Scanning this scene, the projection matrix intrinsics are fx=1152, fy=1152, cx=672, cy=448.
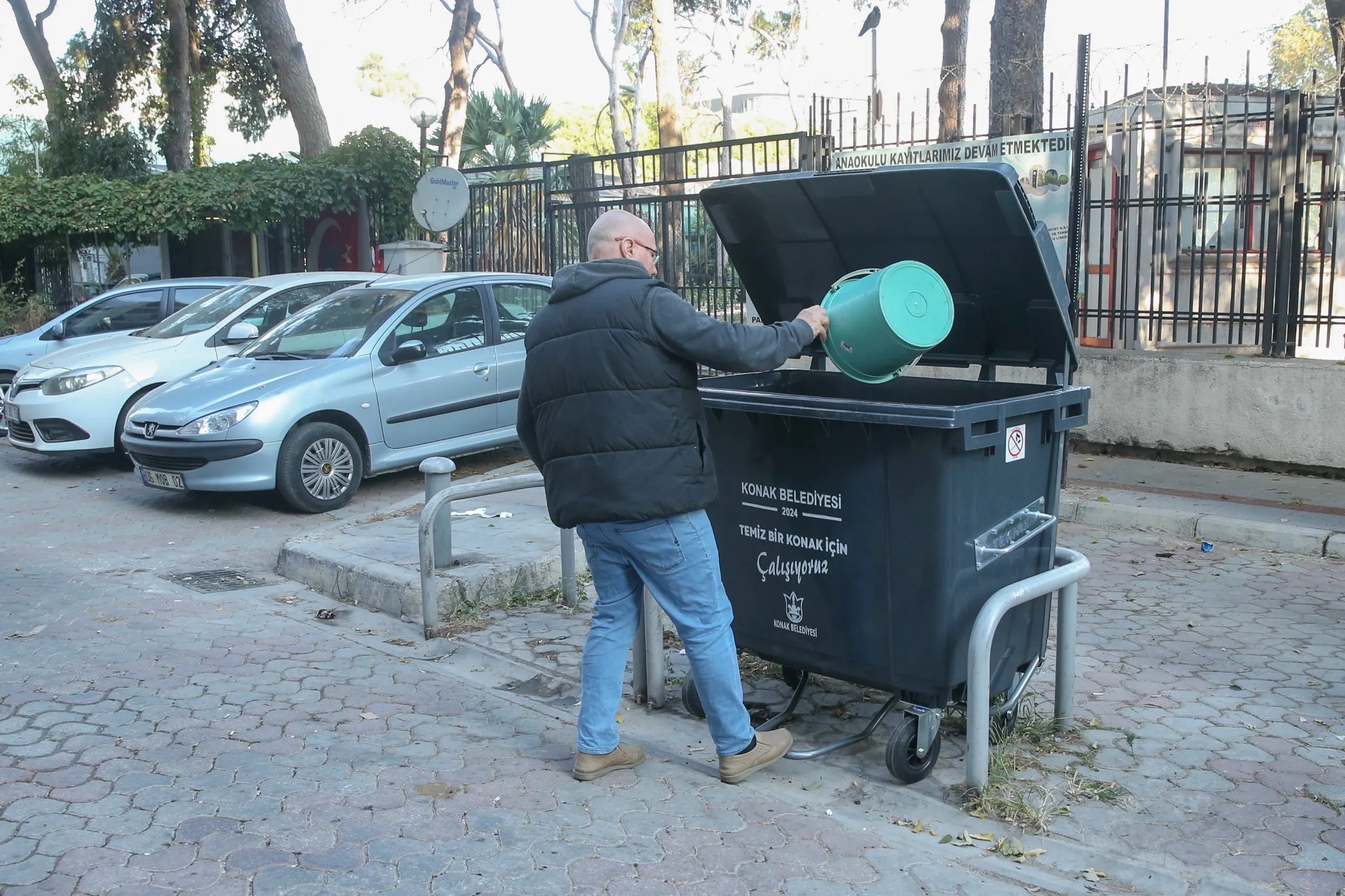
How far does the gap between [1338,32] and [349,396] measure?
29.0ft

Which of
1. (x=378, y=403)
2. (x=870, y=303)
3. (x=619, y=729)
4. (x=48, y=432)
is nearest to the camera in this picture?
(x=870, y=303)

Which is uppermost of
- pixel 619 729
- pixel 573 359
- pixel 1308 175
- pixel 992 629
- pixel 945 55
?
pixel 945 55

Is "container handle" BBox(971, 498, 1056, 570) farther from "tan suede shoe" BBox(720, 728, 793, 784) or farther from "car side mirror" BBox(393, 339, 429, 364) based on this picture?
"car side mirror" BBox(393, 339, 429, 364)

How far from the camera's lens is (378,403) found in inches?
338

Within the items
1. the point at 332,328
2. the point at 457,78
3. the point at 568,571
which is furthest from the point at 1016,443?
the point at 457,78

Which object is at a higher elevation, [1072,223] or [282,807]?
[1072,223]

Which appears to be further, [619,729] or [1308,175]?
[1308,175]

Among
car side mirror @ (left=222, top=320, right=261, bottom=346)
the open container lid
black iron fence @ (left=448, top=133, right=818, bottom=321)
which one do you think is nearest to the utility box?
black iron fence @ (left=448, top=133, right=818, bottom=321)

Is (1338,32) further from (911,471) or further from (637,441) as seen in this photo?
(637,441)

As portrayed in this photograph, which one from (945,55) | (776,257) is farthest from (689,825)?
(945,55)

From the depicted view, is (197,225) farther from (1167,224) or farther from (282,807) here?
(282,807)

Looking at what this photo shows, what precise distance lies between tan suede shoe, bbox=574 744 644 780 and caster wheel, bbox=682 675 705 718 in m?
0.42

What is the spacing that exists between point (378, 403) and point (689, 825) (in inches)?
225

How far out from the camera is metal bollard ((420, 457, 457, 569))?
5594mm
